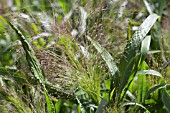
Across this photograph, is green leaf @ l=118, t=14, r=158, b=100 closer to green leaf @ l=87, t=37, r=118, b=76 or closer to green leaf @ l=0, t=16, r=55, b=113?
green leaf @ l=87, t=37, r=118, b=76

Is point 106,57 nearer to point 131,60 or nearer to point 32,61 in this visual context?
point 131,60

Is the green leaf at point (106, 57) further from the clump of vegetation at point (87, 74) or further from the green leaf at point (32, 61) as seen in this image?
the green leaf at point (32, 61)

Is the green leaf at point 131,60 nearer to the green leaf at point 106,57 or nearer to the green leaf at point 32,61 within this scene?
the green leaf at point 106,57

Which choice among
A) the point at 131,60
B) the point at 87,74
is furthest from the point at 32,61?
the point at 131,60

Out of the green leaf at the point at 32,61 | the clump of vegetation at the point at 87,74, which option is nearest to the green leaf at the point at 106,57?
the clump of vegetation at the point at 87,74

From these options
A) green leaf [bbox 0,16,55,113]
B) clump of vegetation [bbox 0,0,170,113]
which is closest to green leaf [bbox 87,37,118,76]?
clump of vegetation [bbox 0,0,170,113]

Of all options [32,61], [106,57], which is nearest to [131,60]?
[106,57]

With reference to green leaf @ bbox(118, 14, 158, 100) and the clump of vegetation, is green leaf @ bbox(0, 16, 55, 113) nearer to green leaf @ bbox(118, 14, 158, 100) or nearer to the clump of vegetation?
the clump of vegetation

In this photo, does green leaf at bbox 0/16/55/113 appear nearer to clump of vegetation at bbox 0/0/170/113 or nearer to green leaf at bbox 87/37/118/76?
clump of vegetation at bbox 0/0/170/113

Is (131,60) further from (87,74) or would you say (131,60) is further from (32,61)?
(32,61)

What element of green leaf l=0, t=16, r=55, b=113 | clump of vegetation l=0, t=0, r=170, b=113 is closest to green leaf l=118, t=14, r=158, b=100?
clump of vegetation l=0, t=0, r=170, b=113

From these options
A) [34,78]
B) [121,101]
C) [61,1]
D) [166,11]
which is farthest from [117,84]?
[166,11]
